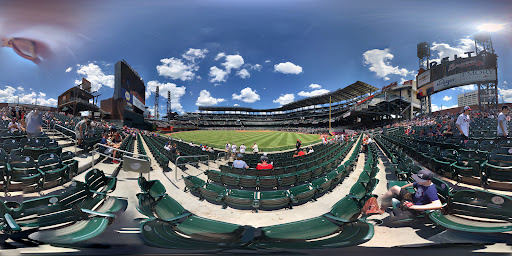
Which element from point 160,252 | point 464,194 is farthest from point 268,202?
point 464,194

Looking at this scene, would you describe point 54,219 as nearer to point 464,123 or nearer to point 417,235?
point 417,235

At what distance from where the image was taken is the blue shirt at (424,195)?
192cm

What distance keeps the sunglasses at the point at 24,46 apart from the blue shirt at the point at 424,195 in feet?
30.5

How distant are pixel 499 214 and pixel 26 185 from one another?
7.34 m

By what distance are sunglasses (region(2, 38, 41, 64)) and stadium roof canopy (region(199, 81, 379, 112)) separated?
30366 mm

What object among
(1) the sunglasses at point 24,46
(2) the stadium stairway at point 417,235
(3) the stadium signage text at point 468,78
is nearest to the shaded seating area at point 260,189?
(2) the stadium stairway at point 417,235

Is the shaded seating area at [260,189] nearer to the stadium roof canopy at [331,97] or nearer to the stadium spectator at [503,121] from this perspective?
the stadium spectator at [503,121]

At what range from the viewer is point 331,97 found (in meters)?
47.2

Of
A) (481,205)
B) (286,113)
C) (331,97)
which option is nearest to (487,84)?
(481,205)

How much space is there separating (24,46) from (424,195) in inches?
378

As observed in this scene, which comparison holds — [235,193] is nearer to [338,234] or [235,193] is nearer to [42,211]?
[338,234]

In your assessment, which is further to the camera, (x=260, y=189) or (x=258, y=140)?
(x=258, y=140)

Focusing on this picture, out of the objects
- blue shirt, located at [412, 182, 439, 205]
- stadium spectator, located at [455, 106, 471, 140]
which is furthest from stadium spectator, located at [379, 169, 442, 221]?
stadium spectator, located at [455, 106, 471, 140]

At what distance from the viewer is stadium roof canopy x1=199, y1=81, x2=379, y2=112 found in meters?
33.2
